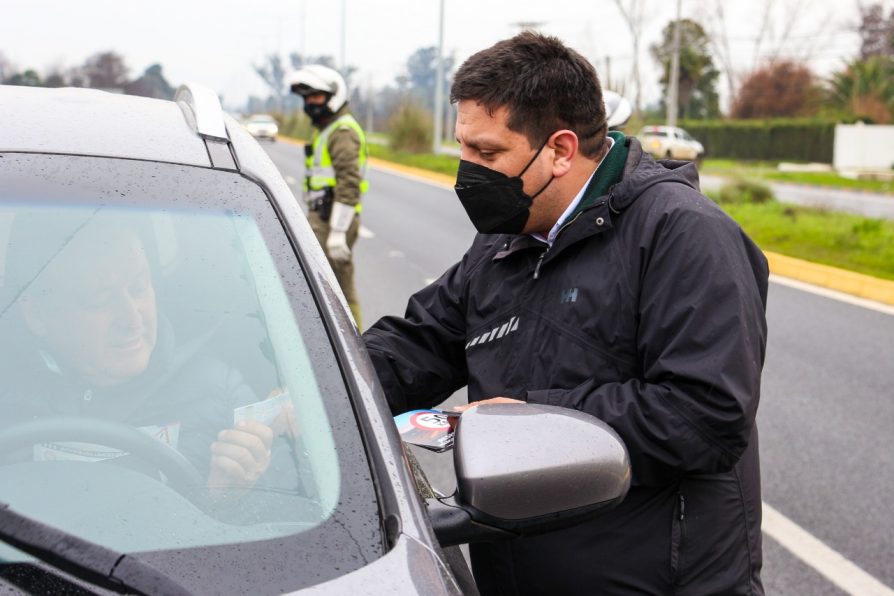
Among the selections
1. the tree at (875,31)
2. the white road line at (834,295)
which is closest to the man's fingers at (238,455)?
the white road line at (834,295)

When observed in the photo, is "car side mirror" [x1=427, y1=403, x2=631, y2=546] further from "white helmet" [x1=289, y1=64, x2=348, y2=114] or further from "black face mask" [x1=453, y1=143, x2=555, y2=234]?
"white helmet" [x1=289, y1=64, x2=348, y2=114]

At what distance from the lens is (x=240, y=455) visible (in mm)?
1696

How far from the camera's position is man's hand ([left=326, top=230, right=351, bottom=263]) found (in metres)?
7.17

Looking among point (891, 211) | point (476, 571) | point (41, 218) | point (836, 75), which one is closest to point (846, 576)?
point (476, 571)

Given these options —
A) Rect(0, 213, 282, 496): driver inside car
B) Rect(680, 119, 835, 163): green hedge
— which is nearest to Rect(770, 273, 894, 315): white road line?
Rect(0, 213, 282, 496): driver inside car

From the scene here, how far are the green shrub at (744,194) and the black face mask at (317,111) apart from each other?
12566 mm

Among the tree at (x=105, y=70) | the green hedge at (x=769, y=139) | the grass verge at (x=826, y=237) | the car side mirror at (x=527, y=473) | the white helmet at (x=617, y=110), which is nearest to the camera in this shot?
the car side mirror at (x=527, y=473)

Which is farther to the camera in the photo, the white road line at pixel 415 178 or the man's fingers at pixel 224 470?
the white road line at pixel 415 178

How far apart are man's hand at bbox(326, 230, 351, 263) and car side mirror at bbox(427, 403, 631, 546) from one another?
5.47m

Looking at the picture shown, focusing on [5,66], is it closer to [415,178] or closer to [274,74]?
[415,178]

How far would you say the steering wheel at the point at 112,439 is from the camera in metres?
1.66

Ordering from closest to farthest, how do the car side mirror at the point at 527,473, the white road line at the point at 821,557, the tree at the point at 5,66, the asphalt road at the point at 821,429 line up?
the car side mirror at the point at 527,473, the white road line at the point at 821,557, the asphalt road at the point at 821,429, the tree at the point at 5,66

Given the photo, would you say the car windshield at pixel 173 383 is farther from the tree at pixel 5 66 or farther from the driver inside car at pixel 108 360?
the tree at pixel 5 66

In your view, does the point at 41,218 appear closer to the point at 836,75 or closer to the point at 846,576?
the point at 846,576
